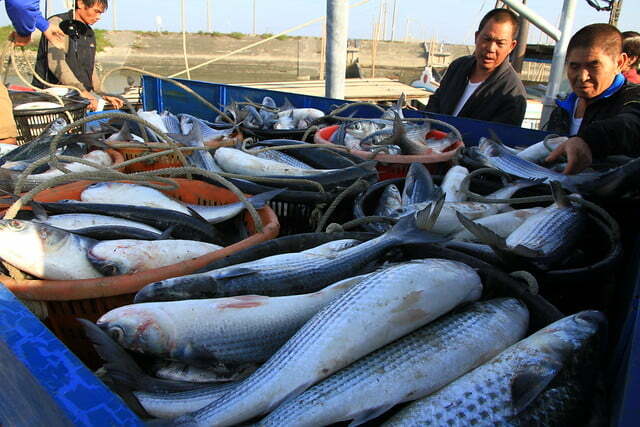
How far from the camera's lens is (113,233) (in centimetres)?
207

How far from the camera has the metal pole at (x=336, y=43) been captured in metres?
5.39

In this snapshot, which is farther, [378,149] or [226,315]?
[378,149]

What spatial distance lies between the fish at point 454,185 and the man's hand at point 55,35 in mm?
6728

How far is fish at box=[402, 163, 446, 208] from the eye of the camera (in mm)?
2617

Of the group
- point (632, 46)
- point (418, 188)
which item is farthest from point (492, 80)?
point (418, 188)

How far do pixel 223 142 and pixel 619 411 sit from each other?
11.0 feet

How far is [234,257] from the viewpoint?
1815 mm

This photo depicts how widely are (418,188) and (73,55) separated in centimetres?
713

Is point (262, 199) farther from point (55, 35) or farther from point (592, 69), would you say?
point (55, 35)

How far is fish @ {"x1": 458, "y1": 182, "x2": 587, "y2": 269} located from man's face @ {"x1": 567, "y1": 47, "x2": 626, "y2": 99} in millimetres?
1656

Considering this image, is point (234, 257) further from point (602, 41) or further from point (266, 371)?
point (602, 41)

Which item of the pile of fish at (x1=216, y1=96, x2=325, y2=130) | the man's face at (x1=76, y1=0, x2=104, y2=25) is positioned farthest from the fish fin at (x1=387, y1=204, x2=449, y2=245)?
the man's face at (x1=76, y1=0, x2=104, y2=25)

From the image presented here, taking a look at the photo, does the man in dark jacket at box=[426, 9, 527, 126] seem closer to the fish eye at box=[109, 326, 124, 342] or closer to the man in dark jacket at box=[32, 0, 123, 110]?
the fish eye at box=[109, 326, 124, 342]

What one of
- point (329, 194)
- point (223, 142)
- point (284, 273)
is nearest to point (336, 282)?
point (284, 273)
